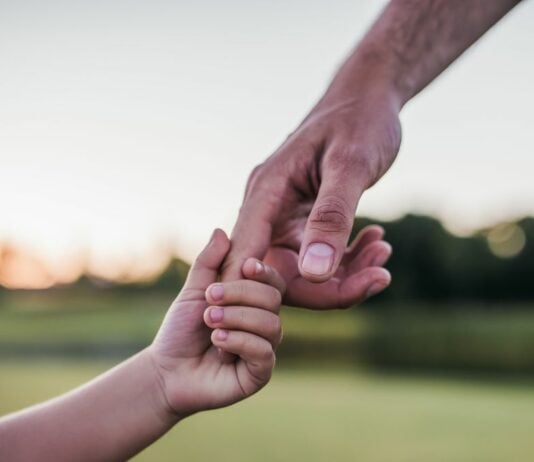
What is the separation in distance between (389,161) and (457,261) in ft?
107

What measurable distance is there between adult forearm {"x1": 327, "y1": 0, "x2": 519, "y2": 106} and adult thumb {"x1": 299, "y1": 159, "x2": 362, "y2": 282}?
0.36m

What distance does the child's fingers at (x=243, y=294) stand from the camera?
1.95 meters

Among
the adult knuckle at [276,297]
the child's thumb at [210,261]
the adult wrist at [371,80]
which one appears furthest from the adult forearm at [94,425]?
the adult wrist at [371,80]

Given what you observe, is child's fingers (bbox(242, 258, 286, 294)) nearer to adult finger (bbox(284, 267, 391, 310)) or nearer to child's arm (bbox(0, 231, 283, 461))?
child's arm (bbox(0, 231, 283, 461))

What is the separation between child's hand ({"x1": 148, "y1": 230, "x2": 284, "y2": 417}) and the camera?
76.6 inches

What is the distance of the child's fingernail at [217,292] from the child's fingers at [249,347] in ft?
0.24

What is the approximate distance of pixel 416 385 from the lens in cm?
2508

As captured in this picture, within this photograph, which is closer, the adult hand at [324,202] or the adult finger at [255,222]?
the adult hand at [324,202]

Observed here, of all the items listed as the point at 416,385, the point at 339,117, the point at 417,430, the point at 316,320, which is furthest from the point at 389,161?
the point at 316,320

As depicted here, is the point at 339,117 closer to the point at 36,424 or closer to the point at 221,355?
the point at 221,355

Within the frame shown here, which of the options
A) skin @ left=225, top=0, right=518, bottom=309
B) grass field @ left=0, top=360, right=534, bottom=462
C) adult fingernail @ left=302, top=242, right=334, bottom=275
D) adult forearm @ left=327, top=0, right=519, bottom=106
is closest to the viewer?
adult fingernail @ left=302, top=242, right=334, bottom=275

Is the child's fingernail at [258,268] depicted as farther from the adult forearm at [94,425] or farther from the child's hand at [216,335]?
the adult forearm at [94,425]

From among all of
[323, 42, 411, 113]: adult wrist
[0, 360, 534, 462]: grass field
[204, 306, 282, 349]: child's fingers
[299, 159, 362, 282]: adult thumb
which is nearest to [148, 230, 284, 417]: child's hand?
[204, 306, 282, 349]: child's fingers

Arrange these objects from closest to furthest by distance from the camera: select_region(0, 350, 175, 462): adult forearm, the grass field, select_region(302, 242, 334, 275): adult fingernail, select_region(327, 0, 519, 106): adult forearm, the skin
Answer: select_region(302, 242, 334, 275): adult fingernail → the skin → select_region(0, 350, 175, 462): adult forearm → select_region(327, 0, 519, 106): adult forearm → the grass field
